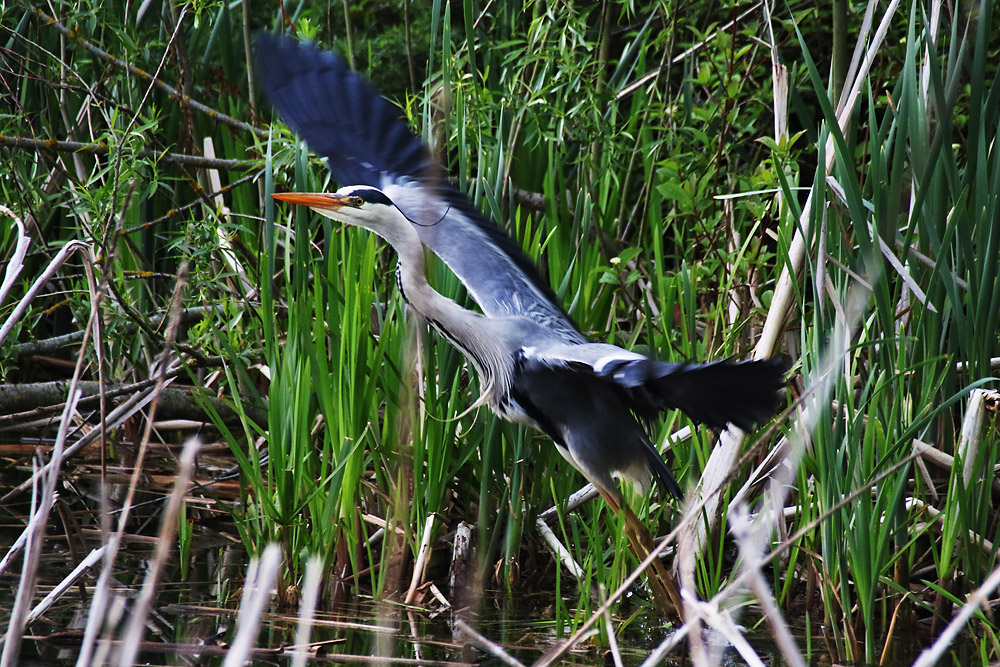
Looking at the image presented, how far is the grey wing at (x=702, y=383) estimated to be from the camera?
79.1 inches

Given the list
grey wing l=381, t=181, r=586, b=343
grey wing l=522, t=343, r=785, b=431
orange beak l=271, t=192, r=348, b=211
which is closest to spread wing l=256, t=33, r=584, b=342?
grey wing l=381, t=181, r=586, b=343

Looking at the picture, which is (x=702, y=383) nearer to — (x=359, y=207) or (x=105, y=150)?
(x=359, y=207)

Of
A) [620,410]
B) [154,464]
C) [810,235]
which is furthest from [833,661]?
[154,464]

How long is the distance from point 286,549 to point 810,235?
145 cm

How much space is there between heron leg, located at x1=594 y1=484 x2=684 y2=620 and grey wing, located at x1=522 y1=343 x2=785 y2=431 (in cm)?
26

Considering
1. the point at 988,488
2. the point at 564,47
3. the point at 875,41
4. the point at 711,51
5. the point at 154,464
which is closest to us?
the point at 988,488

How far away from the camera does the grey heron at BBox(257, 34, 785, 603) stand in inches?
Answer: 96.7

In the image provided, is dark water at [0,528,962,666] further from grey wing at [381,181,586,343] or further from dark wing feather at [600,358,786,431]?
grey wing at [381,181,586,343]

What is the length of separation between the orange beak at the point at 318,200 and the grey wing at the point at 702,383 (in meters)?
0.71

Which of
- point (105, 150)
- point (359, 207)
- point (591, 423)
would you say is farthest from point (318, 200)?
point (105, 150)

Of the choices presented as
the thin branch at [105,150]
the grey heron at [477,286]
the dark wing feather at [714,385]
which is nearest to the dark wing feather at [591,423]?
the grey heron at [477,286]

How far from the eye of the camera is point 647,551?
2.43 meters

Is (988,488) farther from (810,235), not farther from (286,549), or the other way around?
(286,549)

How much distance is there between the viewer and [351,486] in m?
2.51
